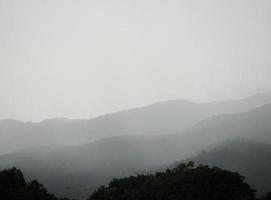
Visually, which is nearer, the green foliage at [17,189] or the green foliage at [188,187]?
the green foliage at [188,187]

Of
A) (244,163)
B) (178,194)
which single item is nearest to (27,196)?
(178,194)

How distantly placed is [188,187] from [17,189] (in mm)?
19326

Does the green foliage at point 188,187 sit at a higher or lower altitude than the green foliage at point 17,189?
lower

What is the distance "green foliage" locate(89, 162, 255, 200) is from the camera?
125 ft

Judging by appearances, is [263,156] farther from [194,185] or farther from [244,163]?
[194,185]

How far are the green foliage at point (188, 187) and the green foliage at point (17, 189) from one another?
721cm

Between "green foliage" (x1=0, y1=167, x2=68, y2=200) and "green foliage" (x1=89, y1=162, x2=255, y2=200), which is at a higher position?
"green foliage" (x1=0, y1=167, x2=68, y2=200)

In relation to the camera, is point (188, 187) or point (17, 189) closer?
point (188, 187)

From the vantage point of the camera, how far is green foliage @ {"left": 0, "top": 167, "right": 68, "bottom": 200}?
39.6 metres

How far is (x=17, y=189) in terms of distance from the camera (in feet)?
138

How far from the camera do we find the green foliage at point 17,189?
130 ft

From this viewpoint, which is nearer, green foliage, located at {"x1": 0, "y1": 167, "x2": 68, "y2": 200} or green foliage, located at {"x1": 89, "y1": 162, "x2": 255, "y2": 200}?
green foliage, located at {"x1": 89, "y1": 162, "x2": 255, "y2": 200}

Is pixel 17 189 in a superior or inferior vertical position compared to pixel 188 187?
superior

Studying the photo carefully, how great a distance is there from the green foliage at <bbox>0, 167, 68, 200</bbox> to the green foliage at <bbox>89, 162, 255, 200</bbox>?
7211mm
